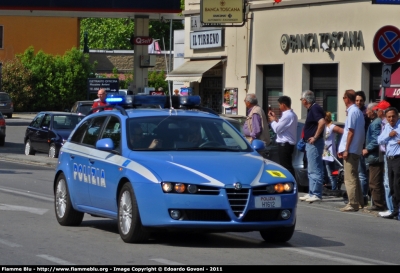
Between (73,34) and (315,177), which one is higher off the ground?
(73,34)

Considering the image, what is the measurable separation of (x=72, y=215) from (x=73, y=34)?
62.7 metres

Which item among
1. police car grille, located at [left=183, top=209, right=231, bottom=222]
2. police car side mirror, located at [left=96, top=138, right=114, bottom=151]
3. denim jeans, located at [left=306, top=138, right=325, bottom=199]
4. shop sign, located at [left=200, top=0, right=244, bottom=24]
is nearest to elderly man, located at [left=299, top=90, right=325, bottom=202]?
denim jeans, located at [left=306, top=138, right=325, bottom=199]

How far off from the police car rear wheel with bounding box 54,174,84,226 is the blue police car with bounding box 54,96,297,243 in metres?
0.01

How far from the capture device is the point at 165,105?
12.5 metres

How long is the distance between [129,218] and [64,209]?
6.93 ft

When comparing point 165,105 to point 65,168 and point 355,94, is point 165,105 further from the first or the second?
point 355,94

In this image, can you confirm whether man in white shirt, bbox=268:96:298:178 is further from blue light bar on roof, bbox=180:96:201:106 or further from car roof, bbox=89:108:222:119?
car roof, bbox=89:108:222:119

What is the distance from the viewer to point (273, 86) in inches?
1164

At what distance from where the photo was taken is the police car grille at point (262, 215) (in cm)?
930

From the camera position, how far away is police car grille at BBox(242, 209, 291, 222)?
9.30 metres

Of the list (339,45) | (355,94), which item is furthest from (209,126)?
(339,45)

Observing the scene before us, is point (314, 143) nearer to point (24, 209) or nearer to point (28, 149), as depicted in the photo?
point (24, 209)

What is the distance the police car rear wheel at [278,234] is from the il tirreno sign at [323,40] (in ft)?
52.5

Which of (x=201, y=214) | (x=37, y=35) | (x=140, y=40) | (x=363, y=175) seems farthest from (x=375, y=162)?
(x=37, y=35)
